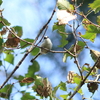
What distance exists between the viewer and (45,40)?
3.09ft

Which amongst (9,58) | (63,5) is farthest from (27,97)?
(63,5)

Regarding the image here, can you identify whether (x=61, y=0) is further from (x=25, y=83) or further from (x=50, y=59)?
(x=50, y=59)

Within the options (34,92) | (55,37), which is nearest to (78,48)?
(34,92)

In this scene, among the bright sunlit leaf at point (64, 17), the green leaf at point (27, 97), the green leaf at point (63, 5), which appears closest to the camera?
the bright sunlit leaf at point (64, 17)

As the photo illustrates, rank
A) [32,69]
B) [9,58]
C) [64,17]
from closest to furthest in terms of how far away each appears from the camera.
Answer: [64,17], [32,69], [9,58]

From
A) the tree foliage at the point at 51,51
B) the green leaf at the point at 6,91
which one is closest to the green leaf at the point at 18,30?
the tree foliage at the point at 51,51

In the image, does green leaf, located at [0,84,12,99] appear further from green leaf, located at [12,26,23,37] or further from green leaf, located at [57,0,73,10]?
green leaf, located at [57,0,73,10]

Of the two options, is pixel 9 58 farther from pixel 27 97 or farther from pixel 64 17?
pixel 64 17

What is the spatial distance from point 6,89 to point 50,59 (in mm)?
2644

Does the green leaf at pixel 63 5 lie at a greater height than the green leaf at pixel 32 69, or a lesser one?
greater

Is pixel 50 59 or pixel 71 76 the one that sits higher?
pixel 50 59

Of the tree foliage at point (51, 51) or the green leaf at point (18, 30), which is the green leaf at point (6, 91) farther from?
the green leaf at point (18, 30)

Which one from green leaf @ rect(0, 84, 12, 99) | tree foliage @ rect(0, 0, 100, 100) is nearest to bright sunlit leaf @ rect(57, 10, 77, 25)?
tree foliage @ rect(0, 0, 100, 100)

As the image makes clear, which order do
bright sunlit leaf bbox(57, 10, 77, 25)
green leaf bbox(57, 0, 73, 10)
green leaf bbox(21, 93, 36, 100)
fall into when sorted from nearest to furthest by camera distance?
bright sunlit leaf bbox(57, 10, 77, 25), green leaf bbox(57, 0, 73, 10), green leaf bbox(21, 93, 36, 100)
